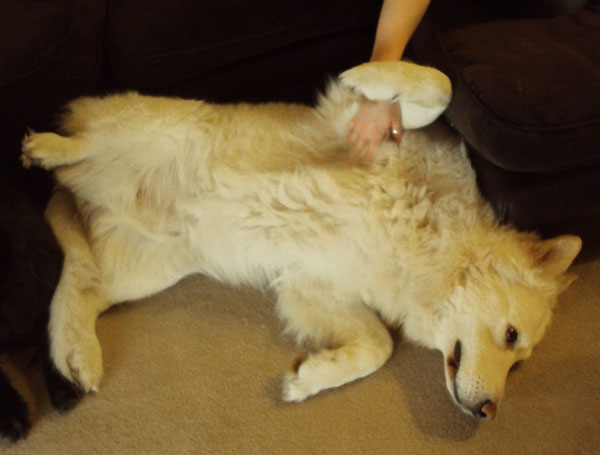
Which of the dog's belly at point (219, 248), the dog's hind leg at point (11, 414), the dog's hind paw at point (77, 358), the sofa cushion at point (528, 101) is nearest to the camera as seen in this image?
the sofa cushion at point (528, 101)

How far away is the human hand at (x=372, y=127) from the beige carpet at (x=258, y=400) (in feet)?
2.62

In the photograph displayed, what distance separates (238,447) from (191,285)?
2.39 feet

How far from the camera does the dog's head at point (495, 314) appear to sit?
169cm

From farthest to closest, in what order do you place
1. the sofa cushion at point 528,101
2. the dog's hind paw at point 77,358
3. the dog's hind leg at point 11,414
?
1. the dog's hind paw at point 77,358
2. the dog's hind leg at point 11,414
3. the sofa cushion at point 528,101

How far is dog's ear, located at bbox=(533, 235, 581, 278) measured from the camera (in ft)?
5.67

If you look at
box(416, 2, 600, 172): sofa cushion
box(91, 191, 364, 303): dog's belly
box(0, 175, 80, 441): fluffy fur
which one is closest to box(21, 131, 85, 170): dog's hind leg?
box(0, 175, 80, 441): fluffy fur

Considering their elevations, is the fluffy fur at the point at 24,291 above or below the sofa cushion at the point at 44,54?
below

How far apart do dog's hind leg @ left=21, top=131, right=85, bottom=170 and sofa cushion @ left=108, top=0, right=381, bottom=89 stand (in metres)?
0.36

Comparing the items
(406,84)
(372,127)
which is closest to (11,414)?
(372,127)

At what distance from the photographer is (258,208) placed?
1.89 metres

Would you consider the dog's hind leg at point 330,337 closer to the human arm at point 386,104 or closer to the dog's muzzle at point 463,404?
the dog's muzzle at point 463,404

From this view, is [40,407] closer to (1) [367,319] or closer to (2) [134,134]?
(2) [134,134]

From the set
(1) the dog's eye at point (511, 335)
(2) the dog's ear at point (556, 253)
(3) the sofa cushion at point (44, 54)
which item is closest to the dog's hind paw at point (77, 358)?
(3) the sofa cushion at point (44, 54)

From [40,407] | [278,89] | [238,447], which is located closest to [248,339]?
[238,447]
